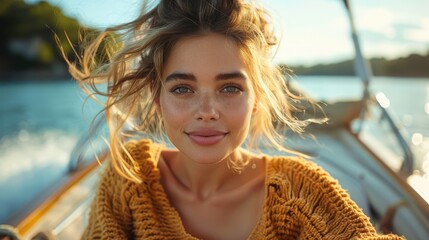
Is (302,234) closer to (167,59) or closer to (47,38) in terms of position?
(167,59)

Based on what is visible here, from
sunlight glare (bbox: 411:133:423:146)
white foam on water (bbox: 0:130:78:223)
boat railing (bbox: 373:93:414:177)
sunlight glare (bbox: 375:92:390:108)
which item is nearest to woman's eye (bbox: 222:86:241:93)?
boat railing (bbox: 373:93:414:177)

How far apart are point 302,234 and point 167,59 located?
550mm

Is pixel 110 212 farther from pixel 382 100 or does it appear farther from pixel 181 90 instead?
pixel 382 100

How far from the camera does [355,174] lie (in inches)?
83.8

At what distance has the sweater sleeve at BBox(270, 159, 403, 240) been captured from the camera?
3.61ft

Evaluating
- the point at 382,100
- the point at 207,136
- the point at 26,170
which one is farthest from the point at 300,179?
the point at 26,170

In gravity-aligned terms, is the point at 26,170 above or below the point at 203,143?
below

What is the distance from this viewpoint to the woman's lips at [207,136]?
1.15m

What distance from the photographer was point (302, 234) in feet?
3.87

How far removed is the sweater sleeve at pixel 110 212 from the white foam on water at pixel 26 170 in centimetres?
139

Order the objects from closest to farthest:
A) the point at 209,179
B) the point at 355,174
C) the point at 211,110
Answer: the point at 211,110
the point at 209,179
the point at 355,174

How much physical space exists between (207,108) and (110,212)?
1.42 ft

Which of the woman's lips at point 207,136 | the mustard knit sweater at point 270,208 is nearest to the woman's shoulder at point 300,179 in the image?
the mustard knit sweater at point 270,208

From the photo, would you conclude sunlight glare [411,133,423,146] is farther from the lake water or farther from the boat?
the boat
